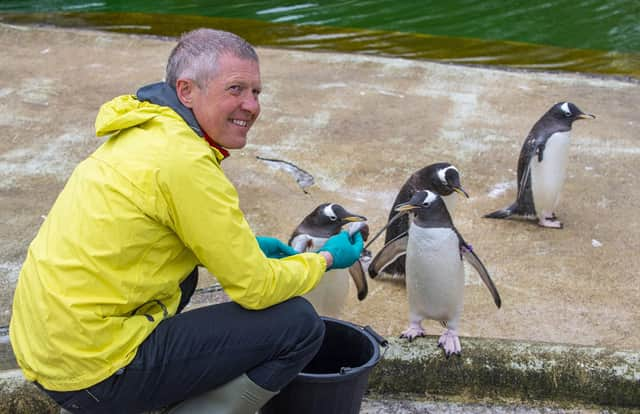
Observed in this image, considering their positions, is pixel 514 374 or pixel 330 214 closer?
pixel 514 374

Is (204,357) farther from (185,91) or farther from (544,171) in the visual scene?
(544,171)

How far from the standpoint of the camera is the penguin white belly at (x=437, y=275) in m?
3.02

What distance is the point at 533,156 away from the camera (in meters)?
4.53

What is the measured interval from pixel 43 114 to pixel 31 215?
1813mm

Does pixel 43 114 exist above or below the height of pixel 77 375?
below

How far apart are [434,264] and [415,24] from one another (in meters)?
7.35

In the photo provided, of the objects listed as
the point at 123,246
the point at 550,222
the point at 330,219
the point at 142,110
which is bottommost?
the point at 550,222

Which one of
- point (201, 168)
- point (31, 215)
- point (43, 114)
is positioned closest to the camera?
point (201, 168)

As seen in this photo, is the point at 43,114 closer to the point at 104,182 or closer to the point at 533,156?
the point at 533,156

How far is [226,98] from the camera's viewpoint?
1830 millimetres

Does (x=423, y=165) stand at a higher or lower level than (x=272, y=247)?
lower

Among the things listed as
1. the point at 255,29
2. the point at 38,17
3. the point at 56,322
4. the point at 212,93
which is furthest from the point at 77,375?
the point at 38,17

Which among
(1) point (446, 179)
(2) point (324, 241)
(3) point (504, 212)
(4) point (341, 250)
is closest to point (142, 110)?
(4) point (341, 250)

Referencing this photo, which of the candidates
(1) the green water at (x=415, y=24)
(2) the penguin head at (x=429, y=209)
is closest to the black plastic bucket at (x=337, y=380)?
(2) the penguin head at (x=429, y=209)
